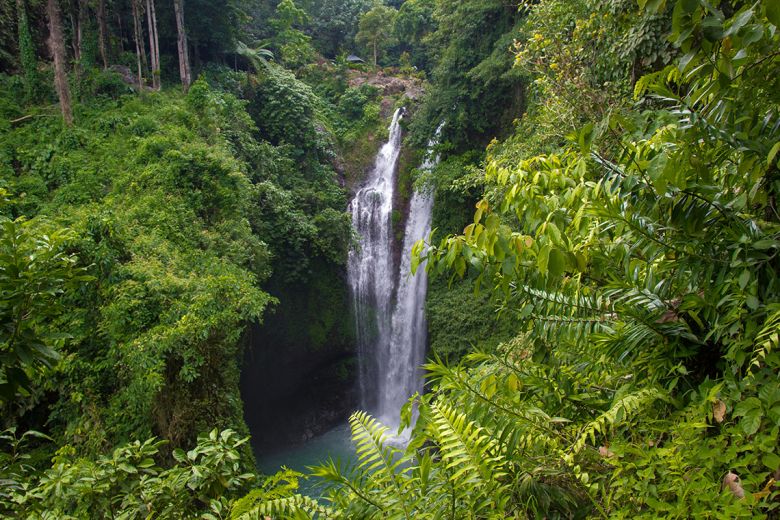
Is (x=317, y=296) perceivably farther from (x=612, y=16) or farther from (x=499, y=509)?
(x=499, y=509)

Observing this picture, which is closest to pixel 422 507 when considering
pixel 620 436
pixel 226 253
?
pixel 620 436

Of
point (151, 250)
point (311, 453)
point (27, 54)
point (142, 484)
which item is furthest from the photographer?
point (311, 453)

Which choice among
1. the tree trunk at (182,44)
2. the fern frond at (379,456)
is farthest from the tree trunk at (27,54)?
the fern frond at (379,456)

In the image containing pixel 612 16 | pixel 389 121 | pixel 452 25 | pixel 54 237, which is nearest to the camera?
pixel 54 237

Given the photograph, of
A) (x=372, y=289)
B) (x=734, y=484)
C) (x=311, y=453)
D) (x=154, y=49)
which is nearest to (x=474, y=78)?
(x=372, y=289)

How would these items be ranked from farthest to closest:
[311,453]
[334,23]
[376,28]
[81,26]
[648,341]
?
[334,23], [376,28], [81,26], [311,453], [648,341]

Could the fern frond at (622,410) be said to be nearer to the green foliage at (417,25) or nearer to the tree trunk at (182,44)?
the tree trunk at (182,44)

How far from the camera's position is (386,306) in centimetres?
1510

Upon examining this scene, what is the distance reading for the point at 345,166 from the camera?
706 inches

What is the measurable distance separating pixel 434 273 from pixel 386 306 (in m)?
13.1

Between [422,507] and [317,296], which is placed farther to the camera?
[317,296]

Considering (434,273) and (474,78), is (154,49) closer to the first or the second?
(474,78)

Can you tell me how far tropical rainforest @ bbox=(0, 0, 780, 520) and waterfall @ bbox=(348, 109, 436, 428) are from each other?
563mm

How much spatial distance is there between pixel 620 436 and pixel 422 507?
2.98 ft
